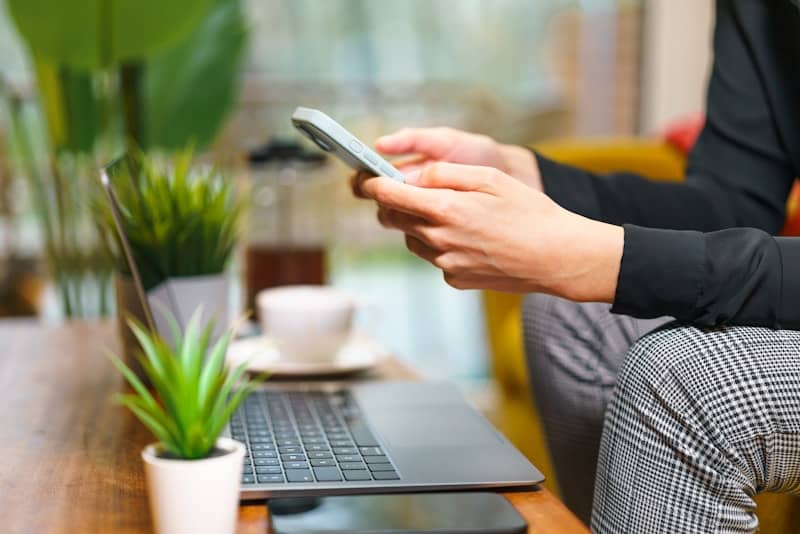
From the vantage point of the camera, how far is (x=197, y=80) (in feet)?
6.36

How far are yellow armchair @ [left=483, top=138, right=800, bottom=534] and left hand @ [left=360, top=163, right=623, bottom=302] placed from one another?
26.8 inches

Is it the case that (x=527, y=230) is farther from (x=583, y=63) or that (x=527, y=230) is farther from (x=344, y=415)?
(x=583, y=63)

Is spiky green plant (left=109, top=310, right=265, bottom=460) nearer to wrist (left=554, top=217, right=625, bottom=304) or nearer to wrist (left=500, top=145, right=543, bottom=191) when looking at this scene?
wrist (left=554, top=217, right=625, bottom=304)

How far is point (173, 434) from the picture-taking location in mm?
530

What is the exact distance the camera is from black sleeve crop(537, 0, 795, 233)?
106cm

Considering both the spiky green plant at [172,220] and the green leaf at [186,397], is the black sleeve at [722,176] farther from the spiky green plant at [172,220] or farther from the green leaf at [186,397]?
the green leaf at [186,397]

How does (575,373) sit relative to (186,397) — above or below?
below

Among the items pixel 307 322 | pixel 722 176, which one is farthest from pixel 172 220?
pixel 722 176

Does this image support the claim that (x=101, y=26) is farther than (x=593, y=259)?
Yes

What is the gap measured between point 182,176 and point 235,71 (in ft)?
3.33

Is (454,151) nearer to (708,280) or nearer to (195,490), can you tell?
(708,280)

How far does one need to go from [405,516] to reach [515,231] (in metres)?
0.24

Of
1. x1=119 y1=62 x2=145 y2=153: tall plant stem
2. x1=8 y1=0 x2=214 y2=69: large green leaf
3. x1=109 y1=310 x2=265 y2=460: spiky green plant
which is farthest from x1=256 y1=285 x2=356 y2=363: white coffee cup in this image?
x1=119 y1=62 x2=145 y2=153: tall plant stem

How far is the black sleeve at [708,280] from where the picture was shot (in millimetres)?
713
